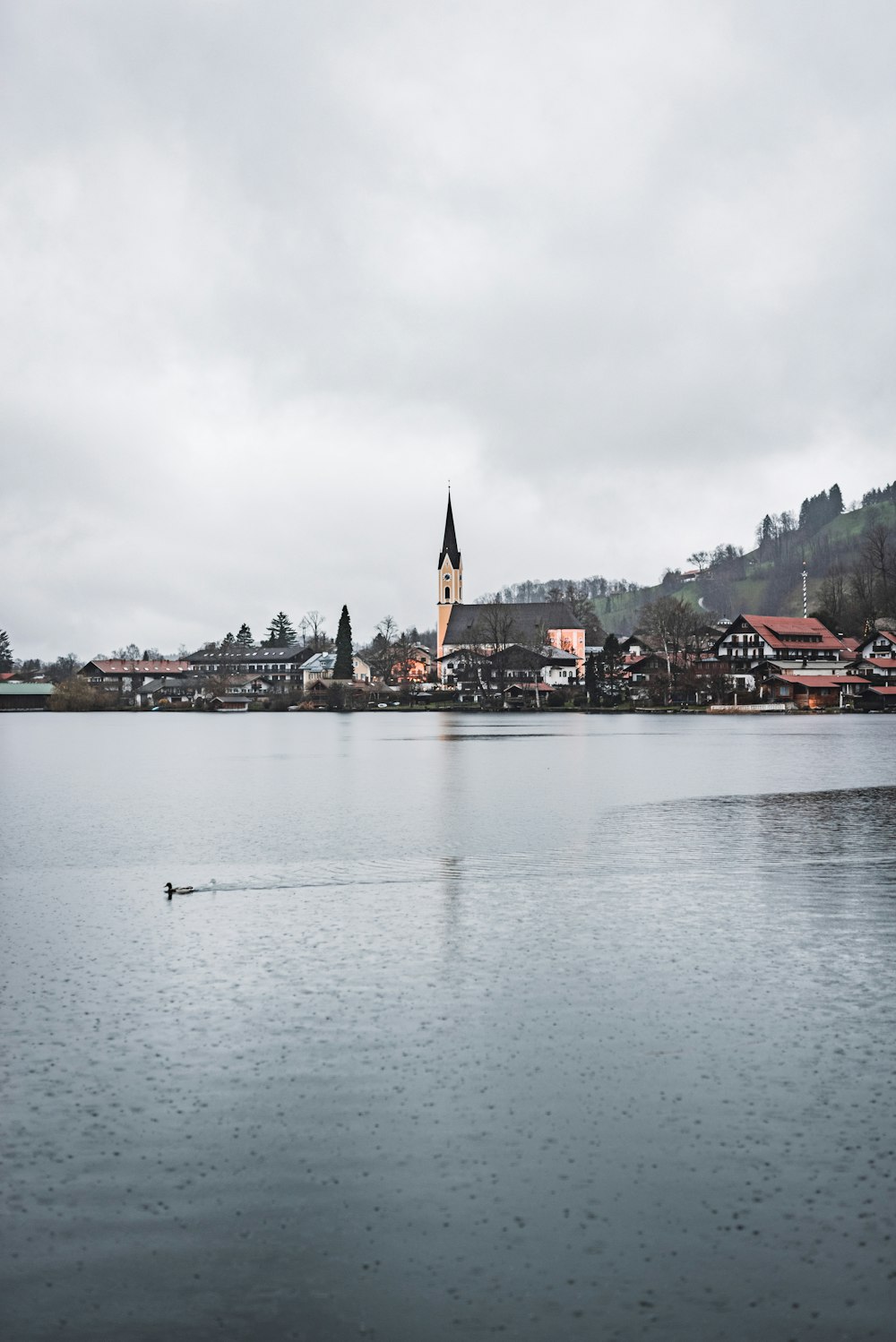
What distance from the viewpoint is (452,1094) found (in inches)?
371

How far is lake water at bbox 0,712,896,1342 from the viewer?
6445 mm

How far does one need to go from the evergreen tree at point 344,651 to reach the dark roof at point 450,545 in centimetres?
2992

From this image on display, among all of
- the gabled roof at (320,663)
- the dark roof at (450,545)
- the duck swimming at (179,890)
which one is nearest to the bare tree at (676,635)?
the dark roof at (450,545)

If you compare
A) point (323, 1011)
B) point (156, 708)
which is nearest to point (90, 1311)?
point (323, 1011)

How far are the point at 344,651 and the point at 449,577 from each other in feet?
104

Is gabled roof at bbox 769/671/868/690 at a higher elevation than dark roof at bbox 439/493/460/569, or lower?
lower

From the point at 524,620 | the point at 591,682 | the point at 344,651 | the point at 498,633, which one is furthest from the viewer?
the point at 524,620

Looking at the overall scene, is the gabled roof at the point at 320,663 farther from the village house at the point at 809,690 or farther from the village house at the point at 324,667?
the village house at the point at 809,690

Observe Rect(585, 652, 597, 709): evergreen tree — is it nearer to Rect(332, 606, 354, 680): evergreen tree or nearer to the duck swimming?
Rect(332, 606, 354, 680): evergreen tree

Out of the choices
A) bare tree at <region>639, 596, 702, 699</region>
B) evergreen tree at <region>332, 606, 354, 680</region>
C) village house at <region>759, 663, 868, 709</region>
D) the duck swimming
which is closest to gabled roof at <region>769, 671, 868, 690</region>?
village house at <region>759, 663, 868, 709</region>

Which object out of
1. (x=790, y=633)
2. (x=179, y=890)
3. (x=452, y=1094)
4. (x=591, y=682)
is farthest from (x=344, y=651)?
(x=452, y=1094)

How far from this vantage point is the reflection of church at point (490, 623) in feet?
497

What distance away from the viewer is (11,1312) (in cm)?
627

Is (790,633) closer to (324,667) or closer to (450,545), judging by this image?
(450,545)
